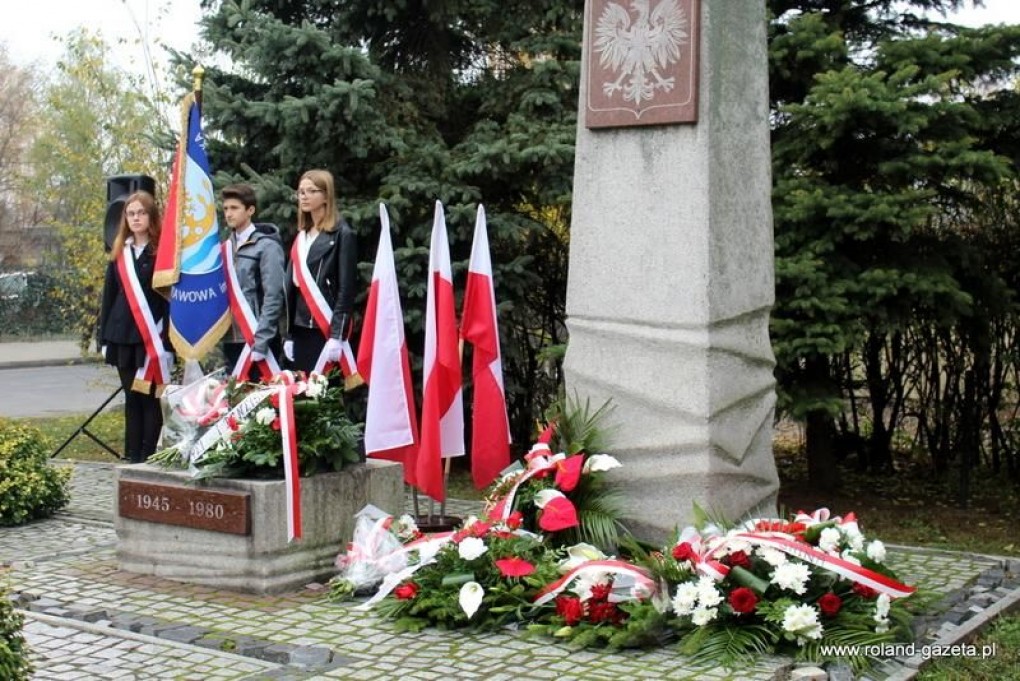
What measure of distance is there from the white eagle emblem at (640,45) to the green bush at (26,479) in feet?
14.0

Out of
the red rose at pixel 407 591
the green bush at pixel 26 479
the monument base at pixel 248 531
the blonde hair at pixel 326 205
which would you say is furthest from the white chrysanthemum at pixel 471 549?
the green bush at pixel 26 479

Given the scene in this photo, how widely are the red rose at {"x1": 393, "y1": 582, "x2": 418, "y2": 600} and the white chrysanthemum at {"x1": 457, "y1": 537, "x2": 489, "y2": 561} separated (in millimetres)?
245

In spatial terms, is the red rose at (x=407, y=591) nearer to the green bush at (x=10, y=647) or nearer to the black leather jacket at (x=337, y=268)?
the green bush at (x=10, y=647)

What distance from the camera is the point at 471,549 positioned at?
537 centimetres

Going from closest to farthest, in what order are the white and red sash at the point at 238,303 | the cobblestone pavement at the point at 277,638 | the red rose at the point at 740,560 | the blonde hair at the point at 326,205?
the cobblestone pavement at the point at 277,638 → the red rose at the point at 740,560 → the blonde hair at the point at 326,205 → the white and red sash at the point at 238,303

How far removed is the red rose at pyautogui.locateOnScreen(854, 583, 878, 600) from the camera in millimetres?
4930

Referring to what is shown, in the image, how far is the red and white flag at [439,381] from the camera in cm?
652

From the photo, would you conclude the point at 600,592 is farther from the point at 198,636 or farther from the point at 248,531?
the point at 248,531

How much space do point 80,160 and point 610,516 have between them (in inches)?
453

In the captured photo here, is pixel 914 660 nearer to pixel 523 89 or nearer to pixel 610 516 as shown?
pixel 610 516

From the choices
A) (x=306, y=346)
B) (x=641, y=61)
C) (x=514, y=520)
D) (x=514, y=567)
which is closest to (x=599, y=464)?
(x=514, y=520)

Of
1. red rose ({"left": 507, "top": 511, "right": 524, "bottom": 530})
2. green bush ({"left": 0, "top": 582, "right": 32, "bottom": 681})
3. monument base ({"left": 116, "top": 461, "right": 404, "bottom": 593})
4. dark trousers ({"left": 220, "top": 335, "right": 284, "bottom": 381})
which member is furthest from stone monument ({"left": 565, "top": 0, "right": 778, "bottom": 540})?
green bush ({"left": 0, "top": 582, "right": 32, "bottom": 681})

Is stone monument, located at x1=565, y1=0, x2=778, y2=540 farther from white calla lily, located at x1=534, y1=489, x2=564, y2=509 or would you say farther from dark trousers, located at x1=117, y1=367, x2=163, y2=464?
dark trousers, located at x1=117, y1=367, x2=163, y2=464

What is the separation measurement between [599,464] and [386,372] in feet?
4.40
